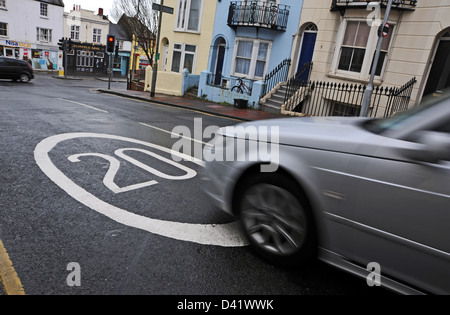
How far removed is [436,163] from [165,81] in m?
20.0

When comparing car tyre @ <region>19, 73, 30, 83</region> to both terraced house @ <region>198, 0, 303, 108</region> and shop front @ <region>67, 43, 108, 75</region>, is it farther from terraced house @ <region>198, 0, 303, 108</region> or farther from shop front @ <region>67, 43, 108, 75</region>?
shop front @ <region>67, 43, 108, 75</region>

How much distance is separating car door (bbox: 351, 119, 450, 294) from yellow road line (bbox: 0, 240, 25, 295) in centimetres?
248

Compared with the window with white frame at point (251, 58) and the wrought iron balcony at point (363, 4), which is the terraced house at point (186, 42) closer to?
the window with white frame at point (251, 58)

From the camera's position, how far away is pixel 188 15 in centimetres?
2088

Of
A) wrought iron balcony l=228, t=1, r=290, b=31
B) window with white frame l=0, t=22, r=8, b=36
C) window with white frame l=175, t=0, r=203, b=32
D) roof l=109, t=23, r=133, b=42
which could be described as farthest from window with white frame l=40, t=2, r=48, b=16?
wrought iron balcony l=228, t=1, r=290, b=31

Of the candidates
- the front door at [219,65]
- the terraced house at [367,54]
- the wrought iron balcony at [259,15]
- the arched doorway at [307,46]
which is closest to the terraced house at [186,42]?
the front door at [219,65]

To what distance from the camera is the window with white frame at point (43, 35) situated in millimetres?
40312

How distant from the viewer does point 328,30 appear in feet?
47.6

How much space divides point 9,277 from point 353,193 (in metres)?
2.64

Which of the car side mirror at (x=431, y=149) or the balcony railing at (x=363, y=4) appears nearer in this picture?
the car side mirror at (x=431, y=149)

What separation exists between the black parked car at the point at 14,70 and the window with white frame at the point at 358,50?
69.9ft

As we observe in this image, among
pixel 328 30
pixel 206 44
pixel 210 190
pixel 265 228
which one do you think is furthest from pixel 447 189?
pixel 206 44

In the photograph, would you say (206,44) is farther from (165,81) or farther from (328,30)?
(328,30)

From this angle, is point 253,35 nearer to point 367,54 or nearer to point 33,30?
point 367,54
